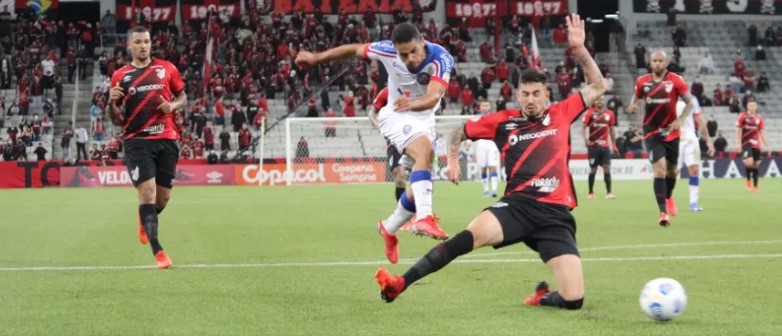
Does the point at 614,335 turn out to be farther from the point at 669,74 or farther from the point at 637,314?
the point at 669,74

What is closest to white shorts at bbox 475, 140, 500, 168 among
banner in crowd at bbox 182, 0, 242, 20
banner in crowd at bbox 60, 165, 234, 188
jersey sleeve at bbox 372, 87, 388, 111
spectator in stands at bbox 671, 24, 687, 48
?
banner in crowd at bbox 60, 165, 234, 188

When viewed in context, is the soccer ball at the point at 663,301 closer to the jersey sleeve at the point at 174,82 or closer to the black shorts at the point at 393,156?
the jersey sleeve at the point at 174,82

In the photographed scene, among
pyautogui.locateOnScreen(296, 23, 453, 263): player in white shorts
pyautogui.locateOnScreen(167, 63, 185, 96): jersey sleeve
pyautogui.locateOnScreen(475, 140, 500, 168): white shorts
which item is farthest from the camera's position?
pyautogui.locateOnScreen(475, 140, 500, 168): white shorts

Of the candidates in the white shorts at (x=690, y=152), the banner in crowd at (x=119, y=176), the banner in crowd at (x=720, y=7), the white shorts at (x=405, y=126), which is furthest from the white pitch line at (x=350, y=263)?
the banner in crowd at (x=720, y=7)

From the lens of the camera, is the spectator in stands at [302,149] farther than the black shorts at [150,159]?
Yes

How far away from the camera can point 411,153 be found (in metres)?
11.1

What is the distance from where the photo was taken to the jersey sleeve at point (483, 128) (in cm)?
785

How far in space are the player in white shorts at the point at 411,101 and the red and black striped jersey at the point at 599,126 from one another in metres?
14.4

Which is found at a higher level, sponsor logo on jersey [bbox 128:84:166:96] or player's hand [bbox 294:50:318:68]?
player's hand [bbox 294:50:318:68]

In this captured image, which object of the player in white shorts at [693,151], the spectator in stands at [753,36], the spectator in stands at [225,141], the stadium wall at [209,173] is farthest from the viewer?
the spectator in stands at [753,36]

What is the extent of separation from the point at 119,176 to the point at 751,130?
20.6 meters

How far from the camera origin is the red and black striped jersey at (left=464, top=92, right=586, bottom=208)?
7.66 meters

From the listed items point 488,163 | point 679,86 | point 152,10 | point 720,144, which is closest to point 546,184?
point 679,86

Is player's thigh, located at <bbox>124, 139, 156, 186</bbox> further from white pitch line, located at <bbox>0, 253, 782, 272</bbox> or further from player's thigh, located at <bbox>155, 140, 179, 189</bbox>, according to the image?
white pitch line, located at <bbox>0, 253, 782, 272</bbox>
